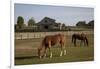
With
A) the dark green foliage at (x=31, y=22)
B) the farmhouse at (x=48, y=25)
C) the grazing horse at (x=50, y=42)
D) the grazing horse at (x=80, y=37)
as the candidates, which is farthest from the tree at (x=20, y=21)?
the grazing horse at (x=80, y=37)

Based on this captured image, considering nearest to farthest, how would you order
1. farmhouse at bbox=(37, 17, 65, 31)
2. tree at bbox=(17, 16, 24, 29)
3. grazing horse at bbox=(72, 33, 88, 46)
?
tree at bbox=(17, 16, 24, 29), farmhouse at bbox=(37, 17, 65, 31), grazing horse at bbox=(72, 33, 88, 46)

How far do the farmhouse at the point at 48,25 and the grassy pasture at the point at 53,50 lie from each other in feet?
0.49

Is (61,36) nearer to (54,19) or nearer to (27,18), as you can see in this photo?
(54,19)

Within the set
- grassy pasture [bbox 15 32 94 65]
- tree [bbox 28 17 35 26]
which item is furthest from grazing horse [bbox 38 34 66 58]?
tree [bbox 28 17 35 26]

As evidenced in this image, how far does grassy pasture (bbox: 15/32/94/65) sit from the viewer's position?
2277 millimetres

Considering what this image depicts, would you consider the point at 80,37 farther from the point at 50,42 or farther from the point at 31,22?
the point at 31,22

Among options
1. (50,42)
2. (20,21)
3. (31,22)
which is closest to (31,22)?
(31,22)

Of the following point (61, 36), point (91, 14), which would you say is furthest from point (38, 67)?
point (91, 14)

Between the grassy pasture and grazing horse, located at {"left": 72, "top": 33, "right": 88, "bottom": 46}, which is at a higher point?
grazing horse, located at {"left": 72, "top": 33, "right": 88, "bottom": 46}

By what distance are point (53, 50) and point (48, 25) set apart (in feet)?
1.01

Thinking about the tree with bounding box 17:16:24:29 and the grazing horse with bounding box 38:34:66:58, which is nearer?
the tree with bounding box 17:16:24:29

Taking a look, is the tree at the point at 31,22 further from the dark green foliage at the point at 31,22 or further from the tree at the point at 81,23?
the tree at the point at 81,23

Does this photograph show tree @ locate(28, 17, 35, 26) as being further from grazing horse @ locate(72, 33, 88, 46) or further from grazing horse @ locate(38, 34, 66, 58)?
grazing horse @ locate(72, 33, 88, 46)

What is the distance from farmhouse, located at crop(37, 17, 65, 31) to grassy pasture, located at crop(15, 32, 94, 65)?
0.49 ft
